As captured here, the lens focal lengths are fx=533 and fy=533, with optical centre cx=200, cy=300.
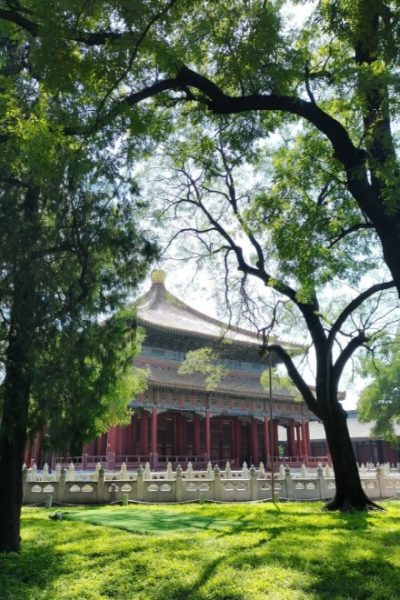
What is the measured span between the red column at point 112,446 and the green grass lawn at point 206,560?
11328 millimetres

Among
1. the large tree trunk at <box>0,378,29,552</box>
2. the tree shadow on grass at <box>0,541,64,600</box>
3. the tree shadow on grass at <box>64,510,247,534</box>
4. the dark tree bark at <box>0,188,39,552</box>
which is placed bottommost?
the tree shadow on grass at <box>64,510,247,534</box>

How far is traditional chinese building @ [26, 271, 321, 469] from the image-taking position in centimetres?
2503

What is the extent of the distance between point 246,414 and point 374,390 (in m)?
9.79

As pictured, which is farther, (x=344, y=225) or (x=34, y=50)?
(x=344, y=225)

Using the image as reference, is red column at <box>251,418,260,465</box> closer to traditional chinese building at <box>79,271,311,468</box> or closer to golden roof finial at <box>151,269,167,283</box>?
traditional chinese building at <box>79,271,311,468</box>

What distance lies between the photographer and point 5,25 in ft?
23.1

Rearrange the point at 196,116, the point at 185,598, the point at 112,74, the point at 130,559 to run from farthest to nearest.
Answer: the point at 196,116 < the point at 130,559 < the point at 112,74 < the point at 185,598

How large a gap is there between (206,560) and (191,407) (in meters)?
20.2

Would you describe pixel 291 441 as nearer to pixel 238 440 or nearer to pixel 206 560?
pixel 238 440

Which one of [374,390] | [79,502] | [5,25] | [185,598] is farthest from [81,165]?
[374,390]

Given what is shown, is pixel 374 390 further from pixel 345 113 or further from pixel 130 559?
pixel 130 559

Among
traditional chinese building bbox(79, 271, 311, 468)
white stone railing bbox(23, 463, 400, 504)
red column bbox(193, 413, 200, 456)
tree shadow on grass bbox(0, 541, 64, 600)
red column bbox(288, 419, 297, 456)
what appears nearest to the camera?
tree shadow on grass bbox(0, 541, 64, 600)

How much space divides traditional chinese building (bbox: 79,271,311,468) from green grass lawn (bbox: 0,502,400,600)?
12712mm

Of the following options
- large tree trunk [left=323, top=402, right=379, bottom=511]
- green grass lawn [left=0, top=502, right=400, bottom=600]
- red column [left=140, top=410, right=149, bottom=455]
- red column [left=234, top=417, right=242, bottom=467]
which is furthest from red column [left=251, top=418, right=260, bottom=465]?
green grass lawn [left=0, top=502, right=400, bottom=600]
